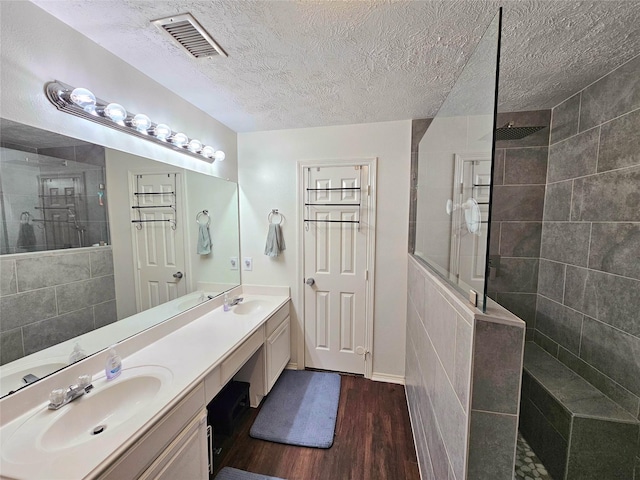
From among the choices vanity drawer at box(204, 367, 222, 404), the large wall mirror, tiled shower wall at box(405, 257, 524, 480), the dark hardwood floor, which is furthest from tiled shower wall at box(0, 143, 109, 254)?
tiled shower wall at box(405, 257, 524, 480)

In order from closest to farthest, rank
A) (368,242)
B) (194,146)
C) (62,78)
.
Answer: (62,78)
(194,146)
(368,242)

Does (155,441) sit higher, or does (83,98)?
(83,98)

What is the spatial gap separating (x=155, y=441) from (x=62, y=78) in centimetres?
156

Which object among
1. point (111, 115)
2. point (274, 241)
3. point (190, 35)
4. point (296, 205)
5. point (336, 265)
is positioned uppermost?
point (190, 35)

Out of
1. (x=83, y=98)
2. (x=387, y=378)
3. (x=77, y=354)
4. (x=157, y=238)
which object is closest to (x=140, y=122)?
(x=83, y=98)

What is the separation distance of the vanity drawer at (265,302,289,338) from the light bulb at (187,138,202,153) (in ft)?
4.68

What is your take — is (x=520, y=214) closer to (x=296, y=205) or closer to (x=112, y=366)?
(x=296, y=205)

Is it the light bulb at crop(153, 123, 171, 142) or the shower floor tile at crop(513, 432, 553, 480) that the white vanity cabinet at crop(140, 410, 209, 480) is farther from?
the shower floor tile at crop(513, 432, 553, 480)

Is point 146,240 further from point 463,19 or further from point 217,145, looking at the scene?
point 463,19

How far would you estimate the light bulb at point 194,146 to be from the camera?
179 cm

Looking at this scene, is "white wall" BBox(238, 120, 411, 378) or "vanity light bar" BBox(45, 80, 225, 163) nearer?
"vanity light bar" BBox(45, 80, 225, 163)

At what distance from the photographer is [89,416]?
1046mm

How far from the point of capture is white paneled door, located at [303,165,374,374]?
2.28 metres

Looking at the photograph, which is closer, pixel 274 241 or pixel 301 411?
pixel 301 411
